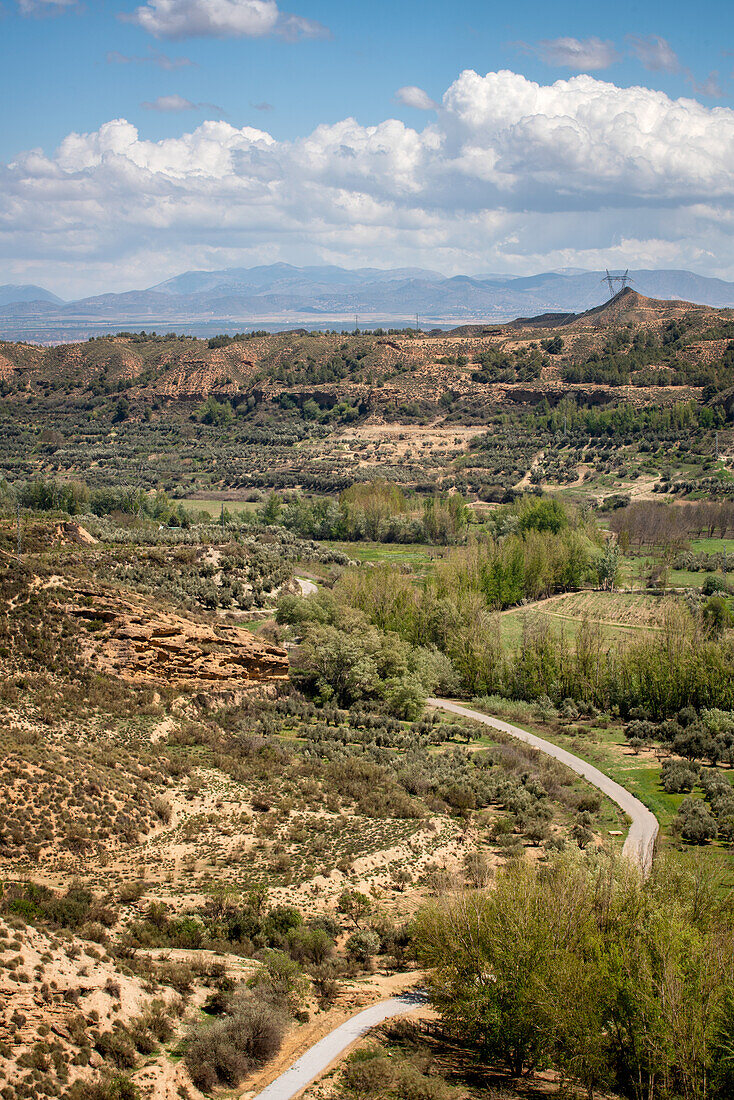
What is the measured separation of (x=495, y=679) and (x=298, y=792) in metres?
23.5

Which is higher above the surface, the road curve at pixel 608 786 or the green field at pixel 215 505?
the green field at pixel 215 505

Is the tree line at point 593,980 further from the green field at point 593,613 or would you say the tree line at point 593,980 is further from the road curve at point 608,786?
the green field at point 593,613

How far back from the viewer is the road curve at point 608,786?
3206cm

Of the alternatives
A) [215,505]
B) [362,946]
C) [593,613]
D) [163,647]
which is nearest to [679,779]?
[362,946]

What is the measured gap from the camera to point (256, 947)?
24.2m

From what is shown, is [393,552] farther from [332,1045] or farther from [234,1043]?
[234,1043]

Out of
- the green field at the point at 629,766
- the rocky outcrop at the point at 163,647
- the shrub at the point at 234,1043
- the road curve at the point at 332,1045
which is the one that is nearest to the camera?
the shrub at the point at 234,1043

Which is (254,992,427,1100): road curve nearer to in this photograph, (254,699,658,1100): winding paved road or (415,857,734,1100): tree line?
(254,699,658,1100): winding paved road

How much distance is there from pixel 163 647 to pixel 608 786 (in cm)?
2036

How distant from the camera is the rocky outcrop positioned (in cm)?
4056

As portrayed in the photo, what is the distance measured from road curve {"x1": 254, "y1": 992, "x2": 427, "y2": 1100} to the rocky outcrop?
21.9 m

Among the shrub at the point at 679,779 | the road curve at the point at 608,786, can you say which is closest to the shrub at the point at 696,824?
the road curve at the point at 608,786

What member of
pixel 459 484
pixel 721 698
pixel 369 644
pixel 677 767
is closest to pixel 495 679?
pixel 369 644

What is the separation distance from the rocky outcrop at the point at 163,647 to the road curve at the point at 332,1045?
21.9 m
